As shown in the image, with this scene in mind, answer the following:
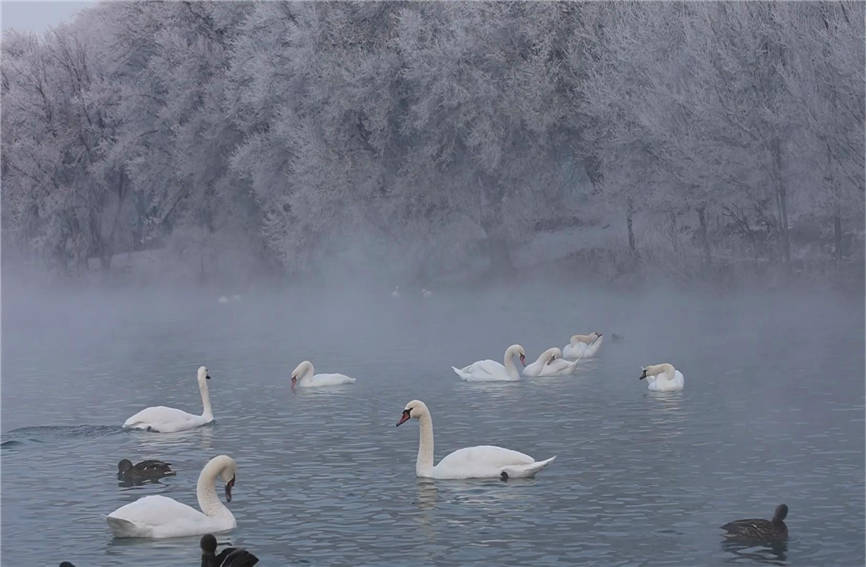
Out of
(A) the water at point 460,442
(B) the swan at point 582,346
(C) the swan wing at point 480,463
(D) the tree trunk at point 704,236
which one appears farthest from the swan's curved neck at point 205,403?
(D) the tree trunk at point 704,236

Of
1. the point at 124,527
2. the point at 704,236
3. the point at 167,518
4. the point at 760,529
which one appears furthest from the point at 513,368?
the point at 704,236

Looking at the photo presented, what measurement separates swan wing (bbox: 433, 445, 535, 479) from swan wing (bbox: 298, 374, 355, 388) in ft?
36.5

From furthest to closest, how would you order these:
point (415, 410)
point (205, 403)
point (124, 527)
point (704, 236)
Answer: point (704, 236)
point (205, 403)
point (415, 410)
point (124, 527)

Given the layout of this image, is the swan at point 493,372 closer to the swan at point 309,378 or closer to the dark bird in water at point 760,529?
the swan at point 309,378

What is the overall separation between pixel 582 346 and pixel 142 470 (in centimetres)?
1671

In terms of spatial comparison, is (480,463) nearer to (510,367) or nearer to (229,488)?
(229,488)

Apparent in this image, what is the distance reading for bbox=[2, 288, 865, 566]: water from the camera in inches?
638

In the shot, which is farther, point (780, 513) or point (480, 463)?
point (480, 463)

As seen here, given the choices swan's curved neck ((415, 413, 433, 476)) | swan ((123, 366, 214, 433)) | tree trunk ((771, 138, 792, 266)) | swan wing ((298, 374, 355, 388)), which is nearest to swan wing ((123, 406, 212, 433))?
swan ((123, 366, 214, 433))

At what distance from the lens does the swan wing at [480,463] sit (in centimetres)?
1952

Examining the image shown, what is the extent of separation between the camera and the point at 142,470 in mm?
20172

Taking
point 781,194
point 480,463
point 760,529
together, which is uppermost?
point 781,194

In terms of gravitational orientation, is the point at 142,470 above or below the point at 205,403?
below

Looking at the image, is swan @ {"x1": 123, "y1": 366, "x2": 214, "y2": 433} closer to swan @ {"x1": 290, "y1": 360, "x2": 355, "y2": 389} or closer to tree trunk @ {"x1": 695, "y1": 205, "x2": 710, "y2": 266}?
swan @ {"x1": 290, "y1": 360, "x2": 355, "y2": 389}
